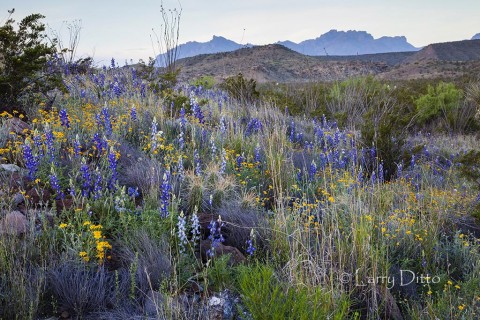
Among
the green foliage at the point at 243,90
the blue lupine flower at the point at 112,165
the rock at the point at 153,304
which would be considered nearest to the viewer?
the rock at the point at 153,304

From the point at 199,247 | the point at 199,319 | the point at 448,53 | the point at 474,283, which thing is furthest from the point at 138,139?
the point at 448,53

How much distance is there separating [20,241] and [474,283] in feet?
11.3

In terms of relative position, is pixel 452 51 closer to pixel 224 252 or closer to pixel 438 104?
pixel 438 104

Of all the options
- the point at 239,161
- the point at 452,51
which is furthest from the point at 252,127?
the point at 452,51

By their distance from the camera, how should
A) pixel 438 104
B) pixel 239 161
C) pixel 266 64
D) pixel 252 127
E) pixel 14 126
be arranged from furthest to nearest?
pixel 266 64
pixel 438 104
pixel 252 127
pixel 239 161
pixel 14 126

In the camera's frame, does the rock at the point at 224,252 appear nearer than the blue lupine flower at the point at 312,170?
Yes

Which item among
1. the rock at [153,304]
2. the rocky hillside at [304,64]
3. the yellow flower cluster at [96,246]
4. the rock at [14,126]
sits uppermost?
the rocky hillside at [304,64]

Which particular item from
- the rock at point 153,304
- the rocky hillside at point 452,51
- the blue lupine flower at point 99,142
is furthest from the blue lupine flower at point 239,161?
the rocky hillside at point 452,51

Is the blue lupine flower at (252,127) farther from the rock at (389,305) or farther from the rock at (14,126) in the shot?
the rock at (389,305)

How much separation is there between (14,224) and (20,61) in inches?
140

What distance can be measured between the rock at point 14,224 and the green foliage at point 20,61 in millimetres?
3245

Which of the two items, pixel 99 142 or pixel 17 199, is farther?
pixel 99 142

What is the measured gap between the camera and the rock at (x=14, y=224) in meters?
3.12

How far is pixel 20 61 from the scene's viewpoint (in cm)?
595
